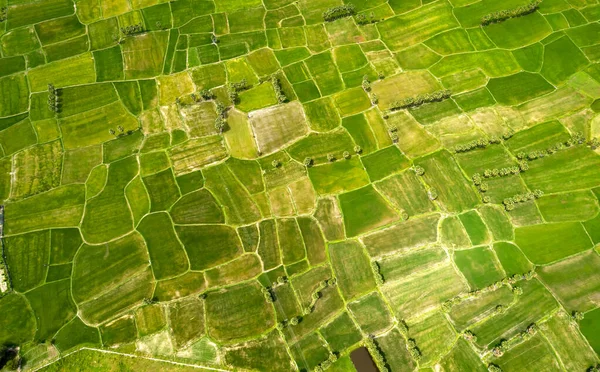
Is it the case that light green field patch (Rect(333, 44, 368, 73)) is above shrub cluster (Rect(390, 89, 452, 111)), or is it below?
above

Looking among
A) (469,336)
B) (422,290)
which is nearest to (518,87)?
(422,290)

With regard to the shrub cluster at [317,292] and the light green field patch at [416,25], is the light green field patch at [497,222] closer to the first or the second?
the shrub cluster at [317,292]

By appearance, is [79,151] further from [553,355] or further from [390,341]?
[553,355]

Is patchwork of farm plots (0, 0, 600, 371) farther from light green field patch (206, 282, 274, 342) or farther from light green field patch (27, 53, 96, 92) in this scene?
light green field patch (27, 53, 96, 92)

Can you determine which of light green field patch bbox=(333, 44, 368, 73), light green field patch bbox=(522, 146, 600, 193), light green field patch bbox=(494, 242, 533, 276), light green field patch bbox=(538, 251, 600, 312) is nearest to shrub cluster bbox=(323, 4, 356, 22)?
light green field patch bbox=(333, 44, 368, 73)

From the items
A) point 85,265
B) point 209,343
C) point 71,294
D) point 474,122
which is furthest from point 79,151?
point 474,122

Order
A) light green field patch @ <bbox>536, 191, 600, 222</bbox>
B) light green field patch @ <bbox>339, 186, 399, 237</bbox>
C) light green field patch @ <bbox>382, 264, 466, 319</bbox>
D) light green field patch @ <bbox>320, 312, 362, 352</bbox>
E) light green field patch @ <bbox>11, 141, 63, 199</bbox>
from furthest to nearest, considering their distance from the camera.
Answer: light green field patch @ <bbox>11, 141, 63, 199</bbox> → light green field patch @ <bbox>536, 191, 600, 222</bbox> → light green field patch @ <bbox>339, 186, 399, 237</bbox> → light green field patch @ <bbox>382, 264, 466, 319</bbox> → light green field patch @ <bbox>320, 312, 362, 352</bbox>

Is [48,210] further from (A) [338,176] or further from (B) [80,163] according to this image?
(A) [338,176]
